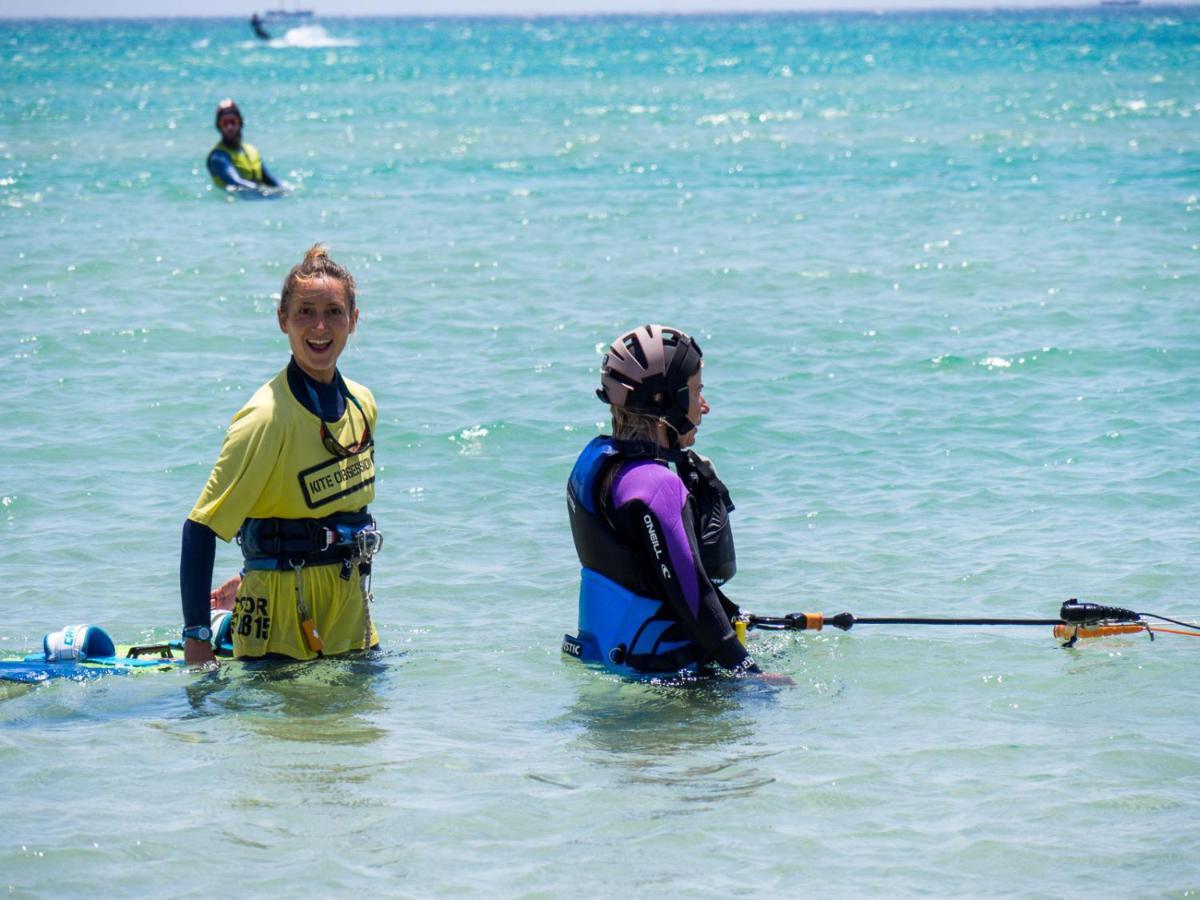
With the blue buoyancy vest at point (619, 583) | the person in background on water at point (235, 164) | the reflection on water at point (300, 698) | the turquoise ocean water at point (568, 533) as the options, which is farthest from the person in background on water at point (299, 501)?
the person in background on water at point (235, 164)

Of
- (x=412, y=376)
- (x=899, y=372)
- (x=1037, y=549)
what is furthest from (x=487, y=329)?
(x=1037, y=549)

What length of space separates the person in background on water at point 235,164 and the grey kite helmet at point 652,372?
17.5 meters

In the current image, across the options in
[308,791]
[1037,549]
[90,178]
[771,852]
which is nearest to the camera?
[771,852]

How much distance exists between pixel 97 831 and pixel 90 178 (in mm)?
24488

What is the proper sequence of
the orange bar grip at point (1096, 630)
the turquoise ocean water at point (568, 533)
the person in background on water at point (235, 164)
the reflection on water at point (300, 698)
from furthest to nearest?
the person in background on water at point (235, 164), the orange bar grip at point (1096, 630), the reflection on water at point (300, 698), the turquoise ocean water at point (568, 533)

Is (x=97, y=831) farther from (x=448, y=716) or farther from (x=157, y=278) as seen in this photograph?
(x=157, y=278)

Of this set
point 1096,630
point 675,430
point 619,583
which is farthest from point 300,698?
point 1096,630

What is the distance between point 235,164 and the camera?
75.9ft

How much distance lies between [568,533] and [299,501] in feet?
12.6

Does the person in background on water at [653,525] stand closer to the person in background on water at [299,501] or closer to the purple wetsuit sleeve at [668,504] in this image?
the purple wetsuit sleeve at [668,504]

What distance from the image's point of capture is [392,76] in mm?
73125

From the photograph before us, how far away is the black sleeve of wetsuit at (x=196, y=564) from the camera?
209 inches

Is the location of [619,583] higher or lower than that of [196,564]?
lower

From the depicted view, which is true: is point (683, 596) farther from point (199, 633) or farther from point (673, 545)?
point (199, 633)
